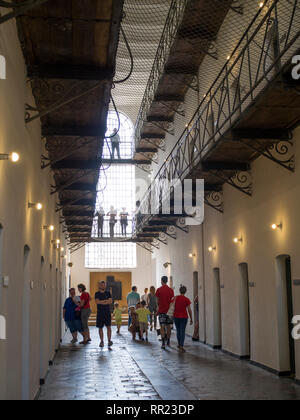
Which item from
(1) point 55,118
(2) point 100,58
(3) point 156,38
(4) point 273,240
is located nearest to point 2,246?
(2) point 100,58

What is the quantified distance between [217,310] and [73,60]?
28.9ft

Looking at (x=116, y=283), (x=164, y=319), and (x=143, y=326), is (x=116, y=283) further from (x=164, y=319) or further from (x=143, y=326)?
(x=164, y=319)

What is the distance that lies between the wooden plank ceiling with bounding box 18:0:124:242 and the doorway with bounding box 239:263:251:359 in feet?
15.1

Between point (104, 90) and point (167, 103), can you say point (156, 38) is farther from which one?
point (104, 90)

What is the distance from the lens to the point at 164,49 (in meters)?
13.9

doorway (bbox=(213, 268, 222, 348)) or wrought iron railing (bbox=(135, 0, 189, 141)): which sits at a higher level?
wrought iron railing (bbox=(135, 0, 189, 141))

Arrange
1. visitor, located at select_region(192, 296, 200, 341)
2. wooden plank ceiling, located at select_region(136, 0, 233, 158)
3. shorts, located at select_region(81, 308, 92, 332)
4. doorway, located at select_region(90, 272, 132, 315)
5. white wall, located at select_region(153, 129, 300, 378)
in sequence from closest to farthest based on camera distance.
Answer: white wall, located at select_region(153, 129, 300, 378) → wooden plank ceiling, located at select_region(136, 0, 233, 158) → shorts, located at select_region(81, 308, 92, 332) → visitor, located at select_region(192, 296, 200, 341) → doorway, located at select_region(90, 272, 132, 315)

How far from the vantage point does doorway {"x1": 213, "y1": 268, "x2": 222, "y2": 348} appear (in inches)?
503

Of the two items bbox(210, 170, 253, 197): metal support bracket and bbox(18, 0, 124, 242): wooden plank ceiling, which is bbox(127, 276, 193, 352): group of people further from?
bbox(18, 0, 124, 242): wooden plank ceiling

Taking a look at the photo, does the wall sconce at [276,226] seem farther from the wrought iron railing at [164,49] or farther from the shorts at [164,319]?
the wrought iron railing at [164,49]

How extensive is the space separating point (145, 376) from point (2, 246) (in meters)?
5.17

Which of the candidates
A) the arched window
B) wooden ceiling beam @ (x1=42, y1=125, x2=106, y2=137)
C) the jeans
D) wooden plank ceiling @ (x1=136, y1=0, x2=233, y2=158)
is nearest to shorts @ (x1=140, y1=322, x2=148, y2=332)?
the jeans

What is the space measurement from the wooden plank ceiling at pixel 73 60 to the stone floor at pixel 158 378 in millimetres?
3640

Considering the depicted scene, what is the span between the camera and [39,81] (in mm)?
5984
